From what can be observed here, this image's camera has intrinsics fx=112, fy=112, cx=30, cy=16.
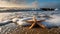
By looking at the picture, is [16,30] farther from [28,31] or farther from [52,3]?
[52,3]

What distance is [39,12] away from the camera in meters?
1.61

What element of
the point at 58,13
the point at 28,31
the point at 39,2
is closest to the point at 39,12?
the point at 39,2

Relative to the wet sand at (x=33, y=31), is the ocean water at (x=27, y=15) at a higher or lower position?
higher

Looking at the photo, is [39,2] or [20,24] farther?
[39,2]

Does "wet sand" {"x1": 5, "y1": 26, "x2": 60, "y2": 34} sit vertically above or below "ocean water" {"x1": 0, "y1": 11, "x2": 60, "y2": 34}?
below

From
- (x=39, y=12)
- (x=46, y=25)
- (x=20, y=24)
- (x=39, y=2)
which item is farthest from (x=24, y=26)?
(x=39, y=2)

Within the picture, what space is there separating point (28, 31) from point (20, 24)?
17cm

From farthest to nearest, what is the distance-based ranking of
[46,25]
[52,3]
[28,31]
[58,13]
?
[52,3] → [58,13] → [46,25] → [28,31]

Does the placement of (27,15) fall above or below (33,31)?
above

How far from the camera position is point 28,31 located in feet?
3.76

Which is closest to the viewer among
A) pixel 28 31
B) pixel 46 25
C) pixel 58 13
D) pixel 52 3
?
pixel 28 31

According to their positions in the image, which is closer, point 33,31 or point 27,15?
point 33,31

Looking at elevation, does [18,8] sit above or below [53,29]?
above

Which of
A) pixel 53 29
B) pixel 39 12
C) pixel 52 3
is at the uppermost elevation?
pixel 52 3
